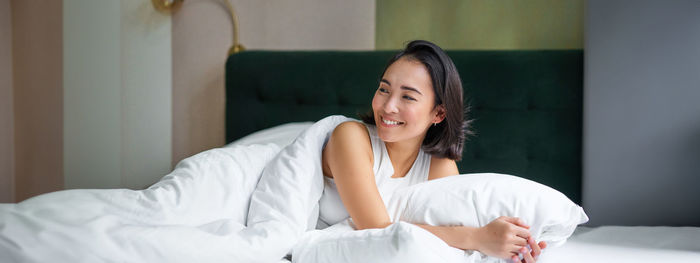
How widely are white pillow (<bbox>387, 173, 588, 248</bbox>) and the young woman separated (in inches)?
1.7

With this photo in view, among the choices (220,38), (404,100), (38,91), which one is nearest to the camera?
(404,100)

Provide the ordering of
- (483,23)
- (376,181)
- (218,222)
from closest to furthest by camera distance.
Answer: (218,222) < (376,181) < (483,23)

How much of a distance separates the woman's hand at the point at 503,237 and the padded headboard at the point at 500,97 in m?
0.89

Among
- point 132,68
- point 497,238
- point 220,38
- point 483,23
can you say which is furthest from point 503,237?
point 132,68

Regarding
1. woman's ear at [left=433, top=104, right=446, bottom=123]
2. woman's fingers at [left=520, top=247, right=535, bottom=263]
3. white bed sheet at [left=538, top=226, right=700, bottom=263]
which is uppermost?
woman's ear at [left=433, top=104, right=446, bottom=123]

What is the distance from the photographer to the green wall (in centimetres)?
212

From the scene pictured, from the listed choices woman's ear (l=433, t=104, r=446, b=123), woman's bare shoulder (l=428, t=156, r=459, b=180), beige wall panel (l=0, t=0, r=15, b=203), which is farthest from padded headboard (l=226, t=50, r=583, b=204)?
beige wall panel (l=0, t=0, r=15, b=203)

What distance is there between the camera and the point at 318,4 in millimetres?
2396

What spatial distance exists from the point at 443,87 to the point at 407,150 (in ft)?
0.81

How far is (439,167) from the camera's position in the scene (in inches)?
60.2

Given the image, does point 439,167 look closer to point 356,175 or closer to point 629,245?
point 356,175

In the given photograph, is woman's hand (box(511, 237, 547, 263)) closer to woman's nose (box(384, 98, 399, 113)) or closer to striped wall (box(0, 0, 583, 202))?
woman's nose (box(384, 98, 399, 113))

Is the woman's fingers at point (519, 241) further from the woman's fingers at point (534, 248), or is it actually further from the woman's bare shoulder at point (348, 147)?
the woman's bare shoulder at point (348, 147)

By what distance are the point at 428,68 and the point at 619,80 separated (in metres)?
0.88
